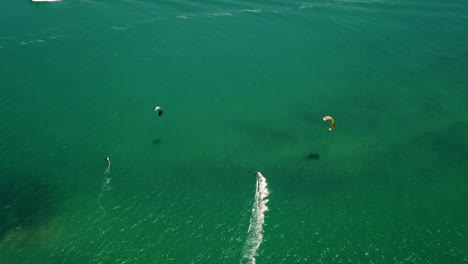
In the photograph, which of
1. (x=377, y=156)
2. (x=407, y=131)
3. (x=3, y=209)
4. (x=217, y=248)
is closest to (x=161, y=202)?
(x=217, y=248)

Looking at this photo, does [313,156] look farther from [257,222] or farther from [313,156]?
[257,222]

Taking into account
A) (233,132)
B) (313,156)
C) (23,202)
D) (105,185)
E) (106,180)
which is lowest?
(23,202)

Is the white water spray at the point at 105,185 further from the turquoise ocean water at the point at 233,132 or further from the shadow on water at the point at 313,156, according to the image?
the shadow on water at the point at 313,156

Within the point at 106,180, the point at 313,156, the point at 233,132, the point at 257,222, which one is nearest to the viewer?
the point at 257,222

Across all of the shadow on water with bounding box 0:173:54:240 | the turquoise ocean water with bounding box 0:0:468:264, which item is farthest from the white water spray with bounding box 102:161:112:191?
the shadow on water with bounding box 0:173:54:240

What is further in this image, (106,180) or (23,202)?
(106,180)

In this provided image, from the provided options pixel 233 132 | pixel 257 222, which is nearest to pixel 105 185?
pixel 257 222

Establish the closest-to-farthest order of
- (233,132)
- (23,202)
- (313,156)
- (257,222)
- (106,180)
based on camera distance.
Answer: (257,222), (23,202), (106,180), (313,156), (233,132)

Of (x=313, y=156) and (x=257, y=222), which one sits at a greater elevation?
(x=313, y=156)

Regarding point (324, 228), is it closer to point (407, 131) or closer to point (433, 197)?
point (433, 197)

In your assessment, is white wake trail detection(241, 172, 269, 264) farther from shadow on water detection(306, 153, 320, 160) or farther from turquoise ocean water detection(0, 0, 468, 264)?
shadow on water detection(306, 153, 320, 160)
